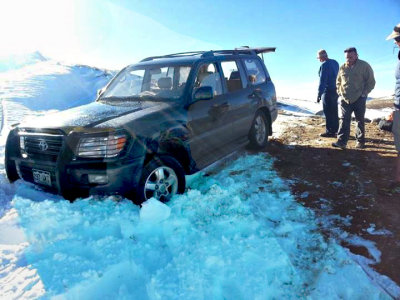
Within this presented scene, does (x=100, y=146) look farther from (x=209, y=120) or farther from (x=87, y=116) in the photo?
(x=209, y=120)

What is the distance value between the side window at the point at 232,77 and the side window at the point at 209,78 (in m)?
0.22

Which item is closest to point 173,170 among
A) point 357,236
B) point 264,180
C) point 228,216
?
point 228,216

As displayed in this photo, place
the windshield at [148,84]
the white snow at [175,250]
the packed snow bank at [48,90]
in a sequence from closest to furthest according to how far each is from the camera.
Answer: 1. the white snow at [175,250]
2. the windshield at [148,84]
3. the packed snow bank at [48,90]

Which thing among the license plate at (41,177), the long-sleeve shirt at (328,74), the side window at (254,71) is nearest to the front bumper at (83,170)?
the license plate at (41,177)

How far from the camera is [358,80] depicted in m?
5.86

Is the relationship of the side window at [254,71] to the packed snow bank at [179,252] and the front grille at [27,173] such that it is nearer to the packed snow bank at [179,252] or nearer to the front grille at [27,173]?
the packed snow bank at [179,252]

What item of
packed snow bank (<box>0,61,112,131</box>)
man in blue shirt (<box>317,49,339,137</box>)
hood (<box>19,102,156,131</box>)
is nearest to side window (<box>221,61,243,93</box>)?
hood (<box>19,102,156,131</box>)

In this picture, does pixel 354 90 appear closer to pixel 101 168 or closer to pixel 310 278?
pixel 310 278

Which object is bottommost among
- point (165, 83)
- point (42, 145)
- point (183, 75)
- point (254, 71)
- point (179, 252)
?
point (179, 252)

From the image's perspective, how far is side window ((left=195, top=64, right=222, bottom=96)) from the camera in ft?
13.4

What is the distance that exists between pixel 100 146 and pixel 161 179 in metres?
0.79

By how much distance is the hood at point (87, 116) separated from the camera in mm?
3035

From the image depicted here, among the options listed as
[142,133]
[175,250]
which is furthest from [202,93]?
[175,250]

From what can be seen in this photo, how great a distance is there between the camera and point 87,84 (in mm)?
18828
